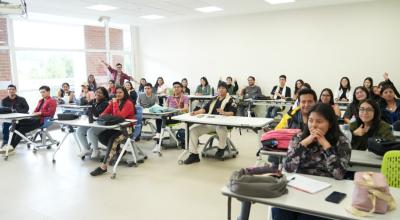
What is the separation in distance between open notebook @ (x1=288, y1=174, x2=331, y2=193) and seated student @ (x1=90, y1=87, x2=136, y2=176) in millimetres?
3021

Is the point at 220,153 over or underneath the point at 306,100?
underneath

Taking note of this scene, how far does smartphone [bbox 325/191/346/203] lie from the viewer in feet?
5.83

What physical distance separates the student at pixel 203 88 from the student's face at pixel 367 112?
6308mm

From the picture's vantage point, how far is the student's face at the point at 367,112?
302cm

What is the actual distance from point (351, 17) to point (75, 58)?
24.0ft

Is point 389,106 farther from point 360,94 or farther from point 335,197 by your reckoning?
point 335,197

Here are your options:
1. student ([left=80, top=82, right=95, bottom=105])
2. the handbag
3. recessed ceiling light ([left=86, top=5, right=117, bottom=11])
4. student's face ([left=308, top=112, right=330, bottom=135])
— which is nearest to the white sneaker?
student ([left=80, top=82, right=95, bottom=105])

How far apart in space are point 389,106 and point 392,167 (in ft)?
8.60

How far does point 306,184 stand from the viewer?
199cm

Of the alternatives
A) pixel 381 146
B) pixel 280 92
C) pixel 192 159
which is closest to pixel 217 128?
pixel 192 159

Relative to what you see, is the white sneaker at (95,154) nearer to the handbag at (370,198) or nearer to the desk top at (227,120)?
the desk top at (227,120)

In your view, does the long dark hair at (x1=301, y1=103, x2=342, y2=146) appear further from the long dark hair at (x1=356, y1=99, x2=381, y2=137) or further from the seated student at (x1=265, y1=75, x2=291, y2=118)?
the seated student at (x1=265, y1=75, x2=291, y2=118)

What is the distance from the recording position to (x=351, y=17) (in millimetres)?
7648

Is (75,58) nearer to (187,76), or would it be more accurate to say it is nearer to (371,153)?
(187,76)
